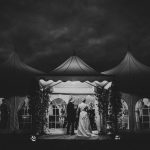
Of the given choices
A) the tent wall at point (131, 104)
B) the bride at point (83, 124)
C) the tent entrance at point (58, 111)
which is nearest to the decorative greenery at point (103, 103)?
the bride at point (83, 124)

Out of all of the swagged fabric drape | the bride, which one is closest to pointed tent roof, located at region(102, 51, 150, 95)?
the bride

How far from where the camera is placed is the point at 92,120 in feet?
44.2

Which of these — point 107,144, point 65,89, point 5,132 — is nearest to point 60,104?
point 65,89

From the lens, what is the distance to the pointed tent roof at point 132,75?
13.3 m

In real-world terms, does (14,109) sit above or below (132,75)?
below

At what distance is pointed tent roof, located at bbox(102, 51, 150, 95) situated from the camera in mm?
13305

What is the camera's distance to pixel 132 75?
546 inches

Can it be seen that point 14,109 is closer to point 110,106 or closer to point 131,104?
point 110,106

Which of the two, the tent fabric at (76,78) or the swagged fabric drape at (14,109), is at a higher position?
the tent fabric at (76,78)

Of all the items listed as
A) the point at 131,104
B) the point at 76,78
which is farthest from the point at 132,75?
the point at 76,78

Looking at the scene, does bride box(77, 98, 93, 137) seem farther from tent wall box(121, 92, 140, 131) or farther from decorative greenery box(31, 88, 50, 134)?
tent wall box(121, 92, 140, 131)

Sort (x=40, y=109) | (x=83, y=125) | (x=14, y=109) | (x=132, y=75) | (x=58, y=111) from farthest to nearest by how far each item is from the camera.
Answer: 1. (x=132, y=75)
2. (x=58, y=111)
3. (x=14, y=109)
4. (x=40, y=109)
5. (x=83, y=125)

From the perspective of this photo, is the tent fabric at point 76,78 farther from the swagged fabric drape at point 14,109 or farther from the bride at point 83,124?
the swagged fabric drape at point 14,109

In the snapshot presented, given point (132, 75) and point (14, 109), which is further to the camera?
point (132, 75)
